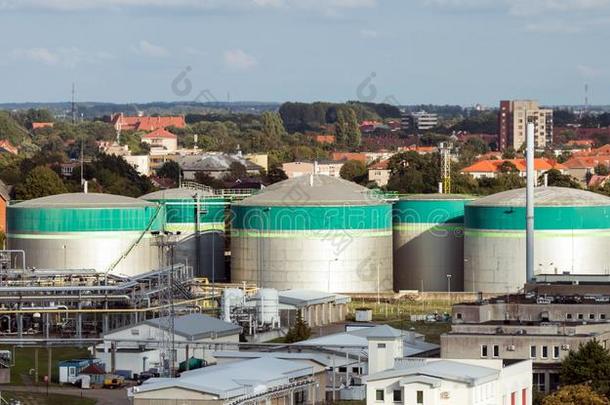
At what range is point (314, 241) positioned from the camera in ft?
251

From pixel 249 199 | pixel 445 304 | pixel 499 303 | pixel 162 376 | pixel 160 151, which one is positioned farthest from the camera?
pixel 160 151

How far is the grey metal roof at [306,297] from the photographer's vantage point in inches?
2714

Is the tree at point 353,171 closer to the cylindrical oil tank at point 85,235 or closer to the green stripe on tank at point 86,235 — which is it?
the cylindrical oil tank at point 85,235

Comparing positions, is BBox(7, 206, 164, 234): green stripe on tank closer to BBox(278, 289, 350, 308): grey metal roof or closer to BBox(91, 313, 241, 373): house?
BBox(278, 289, 350, 308): grey metal roof

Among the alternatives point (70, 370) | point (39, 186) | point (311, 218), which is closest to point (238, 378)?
point (70, 370)

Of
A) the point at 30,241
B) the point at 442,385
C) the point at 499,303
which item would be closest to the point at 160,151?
the point at 30,241

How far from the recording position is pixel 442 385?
141 ft

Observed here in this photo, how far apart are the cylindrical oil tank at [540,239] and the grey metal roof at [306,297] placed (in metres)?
6.01

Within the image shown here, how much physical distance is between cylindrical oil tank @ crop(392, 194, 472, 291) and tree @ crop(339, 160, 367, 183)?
6082cm

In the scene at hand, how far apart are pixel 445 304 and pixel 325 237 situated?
5356 millimetres

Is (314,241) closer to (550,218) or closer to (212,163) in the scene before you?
(550,218)

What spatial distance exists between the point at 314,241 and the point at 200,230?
8.45 meters

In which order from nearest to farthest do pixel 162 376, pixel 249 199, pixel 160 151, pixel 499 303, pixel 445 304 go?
pixel 162 376
pixel 499 303
pixel 445 304
pixel 249 199
pixel 160 151

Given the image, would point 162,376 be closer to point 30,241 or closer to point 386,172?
point 30,241
